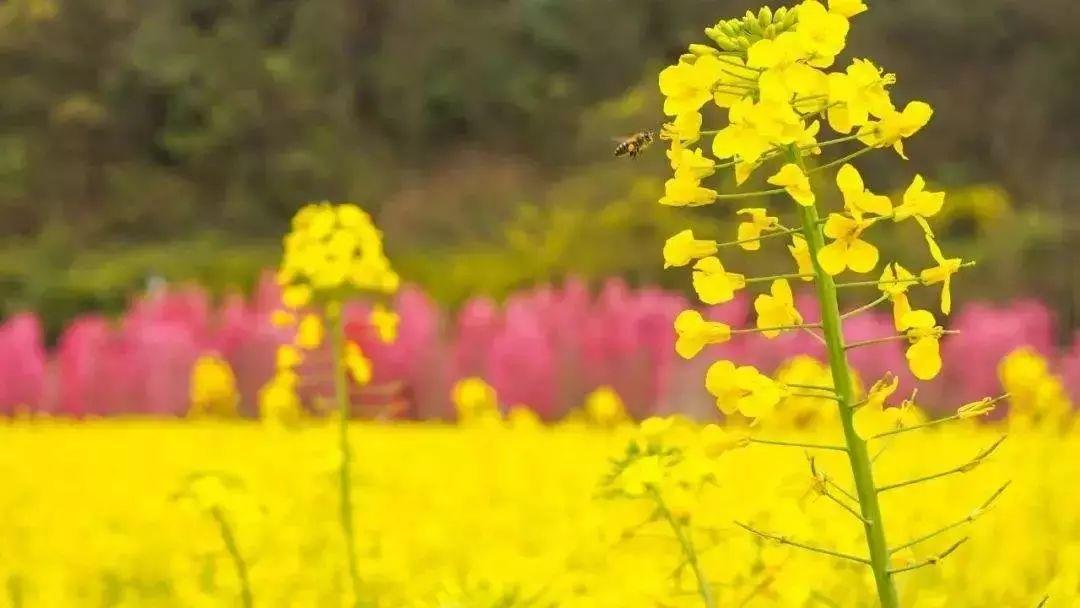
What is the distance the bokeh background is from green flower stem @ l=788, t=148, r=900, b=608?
3.85 meters

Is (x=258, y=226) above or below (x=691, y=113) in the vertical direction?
above

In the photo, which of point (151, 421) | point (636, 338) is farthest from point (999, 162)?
point (151, 421)

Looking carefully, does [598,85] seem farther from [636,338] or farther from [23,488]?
[23,488]

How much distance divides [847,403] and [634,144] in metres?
0.26

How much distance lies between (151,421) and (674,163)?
12.0 ft

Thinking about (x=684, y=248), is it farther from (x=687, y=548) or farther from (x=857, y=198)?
(x=687, y=548)

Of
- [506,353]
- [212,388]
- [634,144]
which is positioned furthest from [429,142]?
[634,144]

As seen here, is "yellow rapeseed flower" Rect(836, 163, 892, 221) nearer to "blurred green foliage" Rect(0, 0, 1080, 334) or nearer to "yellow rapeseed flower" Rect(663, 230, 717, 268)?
"yellow rapeseed flower" Rect(663, 230, 717, 268)

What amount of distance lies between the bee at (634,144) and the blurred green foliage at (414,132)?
12.4 feet

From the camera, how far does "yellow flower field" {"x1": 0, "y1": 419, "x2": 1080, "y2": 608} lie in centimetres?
93

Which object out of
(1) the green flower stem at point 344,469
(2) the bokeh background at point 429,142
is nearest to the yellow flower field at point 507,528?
(1) the green flower stem at point 344,469

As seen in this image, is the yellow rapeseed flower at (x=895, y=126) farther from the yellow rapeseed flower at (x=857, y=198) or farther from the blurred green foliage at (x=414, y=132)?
the blurred green foliage at (x=414, y=132)

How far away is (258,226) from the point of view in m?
5.88

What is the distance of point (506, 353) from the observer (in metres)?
3.84
